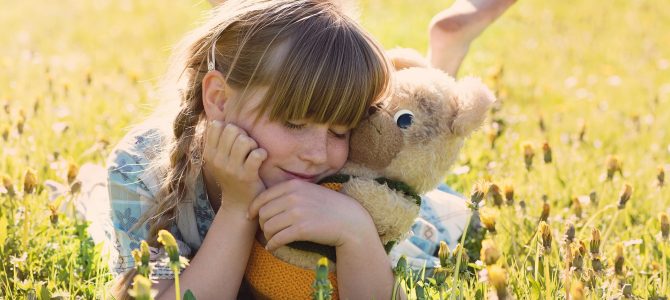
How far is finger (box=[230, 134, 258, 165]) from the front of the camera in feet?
5.92

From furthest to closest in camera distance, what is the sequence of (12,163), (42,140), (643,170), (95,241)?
1. (643,170)
2. (42,140)
3. (12,163)
4. (95,241)

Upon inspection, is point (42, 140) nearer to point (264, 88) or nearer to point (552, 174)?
point (264, 88)

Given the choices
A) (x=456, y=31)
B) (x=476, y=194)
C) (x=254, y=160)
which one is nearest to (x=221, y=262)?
(x=254, y=160)

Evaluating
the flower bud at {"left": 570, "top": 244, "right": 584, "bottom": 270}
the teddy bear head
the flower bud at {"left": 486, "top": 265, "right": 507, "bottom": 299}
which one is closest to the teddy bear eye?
the teddy bear head

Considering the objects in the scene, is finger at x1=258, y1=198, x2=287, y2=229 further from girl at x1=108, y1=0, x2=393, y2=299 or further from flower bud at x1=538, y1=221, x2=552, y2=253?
flower bud at x1=538, y1=221, x2=552, y2=253

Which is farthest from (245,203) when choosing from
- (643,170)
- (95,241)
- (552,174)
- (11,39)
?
(11,39)

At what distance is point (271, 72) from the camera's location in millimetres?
1864

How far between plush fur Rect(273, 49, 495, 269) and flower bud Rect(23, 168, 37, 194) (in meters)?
0.70

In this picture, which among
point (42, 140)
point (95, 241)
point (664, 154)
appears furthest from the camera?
point (664, 154)

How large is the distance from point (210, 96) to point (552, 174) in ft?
4.92

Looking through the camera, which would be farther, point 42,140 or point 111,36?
point 111,36

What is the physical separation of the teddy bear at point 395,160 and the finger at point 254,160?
6.5 inches

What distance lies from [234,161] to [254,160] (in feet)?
0.16

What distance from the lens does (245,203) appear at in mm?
1867
